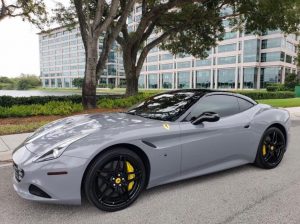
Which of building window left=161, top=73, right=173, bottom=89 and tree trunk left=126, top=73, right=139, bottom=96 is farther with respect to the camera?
building window left=161, top=73, right=173, bottom=89

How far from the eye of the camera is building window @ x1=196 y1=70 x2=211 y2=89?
68750 mm

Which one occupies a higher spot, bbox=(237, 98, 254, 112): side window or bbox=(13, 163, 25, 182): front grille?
bbox=(237, 98, 254, 112): side window

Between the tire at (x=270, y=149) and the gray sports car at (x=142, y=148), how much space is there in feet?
0.06

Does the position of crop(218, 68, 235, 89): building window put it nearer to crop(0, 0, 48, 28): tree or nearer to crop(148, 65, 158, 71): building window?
crop(148, 65, 158, 71): building window

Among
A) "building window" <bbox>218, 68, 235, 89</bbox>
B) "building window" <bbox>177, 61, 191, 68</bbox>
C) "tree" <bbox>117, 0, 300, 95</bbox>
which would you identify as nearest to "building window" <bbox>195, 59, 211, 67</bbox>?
"building window" <bbox>177, 61, 191, 68</bbox>

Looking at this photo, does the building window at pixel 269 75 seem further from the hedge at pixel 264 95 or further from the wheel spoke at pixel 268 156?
the wheel spoke at pixel 268 156

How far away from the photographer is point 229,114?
4.38 meters

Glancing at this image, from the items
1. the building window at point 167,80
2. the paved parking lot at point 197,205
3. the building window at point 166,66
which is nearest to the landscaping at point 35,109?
the paved parking lot at point 197,205

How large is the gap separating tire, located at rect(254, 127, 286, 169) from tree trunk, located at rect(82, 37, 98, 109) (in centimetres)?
820

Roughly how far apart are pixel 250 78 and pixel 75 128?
60.7m

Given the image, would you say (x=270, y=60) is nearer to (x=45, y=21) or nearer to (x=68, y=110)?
(x=45, y=21)

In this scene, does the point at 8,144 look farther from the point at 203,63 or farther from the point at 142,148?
the point at 203,63

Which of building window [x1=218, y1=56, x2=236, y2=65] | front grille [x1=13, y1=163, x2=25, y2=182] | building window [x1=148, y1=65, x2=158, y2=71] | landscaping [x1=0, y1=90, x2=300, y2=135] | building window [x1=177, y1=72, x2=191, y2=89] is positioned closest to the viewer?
front grille [x1=13, y1=163, x2=25, y2=182]

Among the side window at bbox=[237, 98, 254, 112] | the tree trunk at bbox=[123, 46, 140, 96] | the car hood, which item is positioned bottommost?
the car hood
